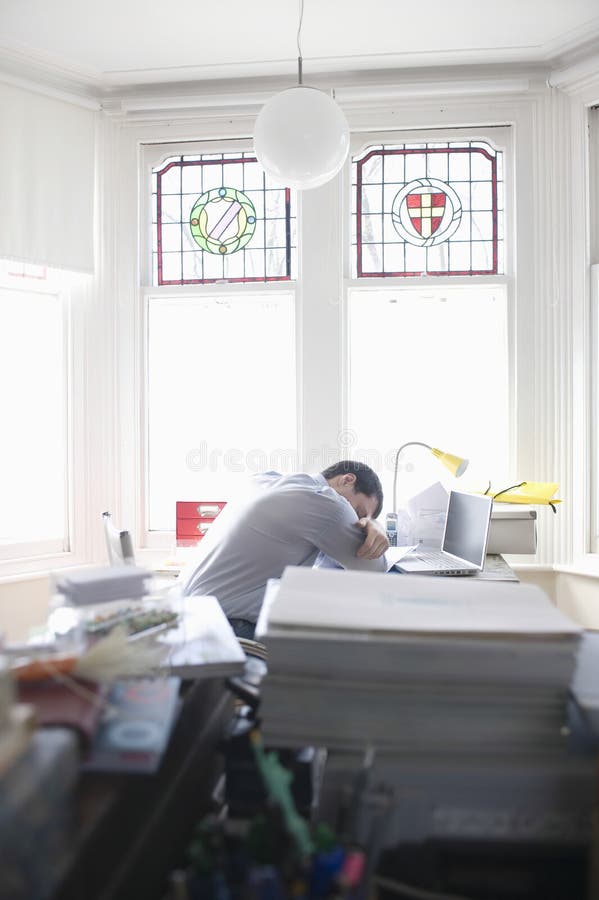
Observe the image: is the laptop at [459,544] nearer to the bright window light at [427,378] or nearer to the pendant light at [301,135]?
the bright window light at [427,378]

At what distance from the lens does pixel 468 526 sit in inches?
119

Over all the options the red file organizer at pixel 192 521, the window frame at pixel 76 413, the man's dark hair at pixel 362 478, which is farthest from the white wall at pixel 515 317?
the man's dark hair at pixel 362 478

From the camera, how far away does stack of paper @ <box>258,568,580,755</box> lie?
86 centimetres

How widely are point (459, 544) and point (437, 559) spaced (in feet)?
0.48

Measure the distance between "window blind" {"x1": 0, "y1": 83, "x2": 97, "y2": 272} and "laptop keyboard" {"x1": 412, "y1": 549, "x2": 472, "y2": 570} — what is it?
2.39 metres

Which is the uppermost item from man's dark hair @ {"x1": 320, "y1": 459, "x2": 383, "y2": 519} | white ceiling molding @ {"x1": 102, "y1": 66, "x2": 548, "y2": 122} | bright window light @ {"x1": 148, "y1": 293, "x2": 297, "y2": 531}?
white ceiling molding @ {"x1": 102, "y1": 66, "x2": 548, "y2": 122}

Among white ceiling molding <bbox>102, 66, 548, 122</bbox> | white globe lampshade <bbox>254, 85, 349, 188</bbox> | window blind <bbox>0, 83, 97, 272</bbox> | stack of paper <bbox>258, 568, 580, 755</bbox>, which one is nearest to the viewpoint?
stack of paper <bbox>258, 568, 580, 755</bbox>

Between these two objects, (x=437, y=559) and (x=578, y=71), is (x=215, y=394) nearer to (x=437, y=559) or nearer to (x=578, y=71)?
(x=437, y=559)

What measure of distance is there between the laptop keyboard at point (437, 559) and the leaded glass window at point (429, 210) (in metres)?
1.71

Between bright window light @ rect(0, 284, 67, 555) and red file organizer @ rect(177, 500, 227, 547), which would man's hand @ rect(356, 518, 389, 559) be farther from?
bright window light @ rect(0, 284, 67, 555)

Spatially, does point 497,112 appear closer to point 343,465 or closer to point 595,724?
point 343,465

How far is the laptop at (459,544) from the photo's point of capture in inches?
110

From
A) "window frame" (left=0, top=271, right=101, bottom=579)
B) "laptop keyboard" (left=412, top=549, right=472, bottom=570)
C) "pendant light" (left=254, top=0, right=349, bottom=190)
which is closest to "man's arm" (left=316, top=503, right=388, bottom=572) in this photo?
"laptop keyboard" (left=412, top=549, right=472, bottom=570)

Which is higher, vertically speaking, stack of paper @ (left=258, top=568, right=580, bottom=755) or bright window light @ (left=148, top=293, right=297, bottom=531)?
bright window light @ (left=148, top=293, right=297, bottom=531)
